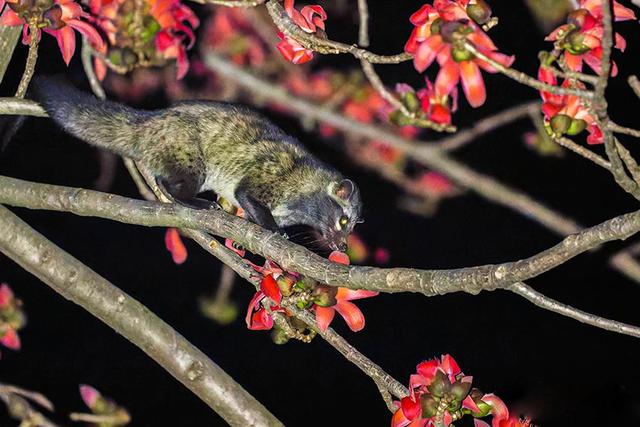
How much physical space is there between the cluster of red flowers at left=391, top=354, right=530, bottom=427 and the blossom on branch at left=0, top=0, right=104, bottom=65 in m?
1.41

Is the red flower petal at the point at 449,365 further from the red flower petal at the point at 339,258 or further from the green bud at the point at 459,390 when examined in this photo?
the red flower petal at the point at 339,258

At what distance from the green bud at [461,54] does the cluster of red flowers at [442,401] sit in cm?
77

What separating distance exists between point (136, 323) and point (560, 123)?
1396 millimetres

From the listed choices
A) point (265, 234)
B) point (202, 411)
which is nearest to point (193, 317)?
point (202, 411)

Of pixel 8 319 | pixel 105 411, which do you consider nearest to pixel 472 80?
pixel 105 411

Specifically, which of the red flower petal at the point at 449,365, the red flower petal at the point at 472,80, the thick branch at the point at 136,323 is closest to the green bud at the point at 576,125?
the red flower petal at the point at 472,80

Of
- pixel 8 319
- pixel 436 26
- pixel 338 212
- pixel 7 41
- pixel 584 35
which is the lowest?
pixel 8 319

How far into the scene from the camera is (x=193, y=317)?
203 inches

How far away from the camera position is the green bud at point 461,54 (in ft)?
5.94

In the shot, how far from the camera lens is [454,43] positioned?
1.80 m

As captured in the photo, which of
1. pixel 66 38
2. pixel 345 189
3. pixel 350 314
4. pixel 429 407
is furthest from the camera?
pixel 345 189

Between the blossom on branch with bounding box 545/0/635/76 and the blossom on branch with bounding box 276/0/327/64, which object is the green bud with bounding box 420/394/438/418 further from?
the blossom on branch with bounding box 276/0/327/64

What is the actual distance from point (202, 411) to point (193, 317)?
1.99ft

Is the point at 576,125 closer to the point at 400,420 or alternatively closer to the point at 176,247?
the point at 400,420
